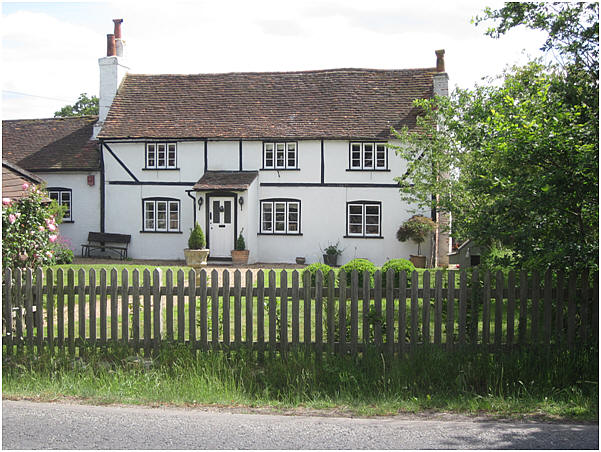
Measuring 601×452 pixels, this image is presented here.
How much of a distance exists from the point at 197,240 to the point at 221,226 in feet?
5.76

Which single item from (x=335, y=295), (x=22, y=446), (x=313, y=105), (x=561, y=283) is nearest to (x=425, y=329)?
(x=335, y=295)

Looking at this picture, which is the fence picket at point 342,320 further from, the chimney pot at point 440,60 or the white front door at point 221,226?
the chimney pot at point 440,60

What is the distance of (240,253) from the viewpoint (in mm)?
22469

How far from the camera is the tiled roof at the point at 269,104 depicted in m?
23.4

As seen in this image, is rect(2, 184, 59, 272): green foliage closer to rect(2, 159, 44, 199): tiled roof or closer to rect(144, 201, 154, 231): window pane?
rect(2, 159, 44, 199): tiled roof

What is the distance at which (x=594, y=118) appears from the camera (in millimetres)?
6547

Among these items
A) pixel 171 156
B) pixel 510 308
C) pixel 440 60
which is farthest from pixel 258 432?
pixel 440 60

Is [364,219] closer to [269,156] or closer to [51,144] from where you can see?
[269,156]

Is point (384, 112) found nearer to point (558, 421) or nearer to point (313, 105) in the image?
point (313, 105)

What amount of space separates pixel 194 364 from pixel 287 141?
55.3 feet

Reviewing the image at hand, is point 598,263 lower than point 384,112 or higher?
lower

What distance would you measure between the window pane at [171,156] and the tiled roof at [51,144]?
2821mm

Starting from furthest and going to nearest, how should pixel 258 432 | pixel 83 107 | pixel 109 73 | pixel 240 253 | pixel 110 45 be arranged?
pixel 83 107, pixel 109 73, pixel 110 45, pixel 240 253, pixel 258 432

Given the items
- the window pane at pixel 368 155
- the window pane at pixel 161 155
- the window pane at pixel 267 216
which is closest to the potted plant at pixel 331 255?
the window pane at pixel 267 216
